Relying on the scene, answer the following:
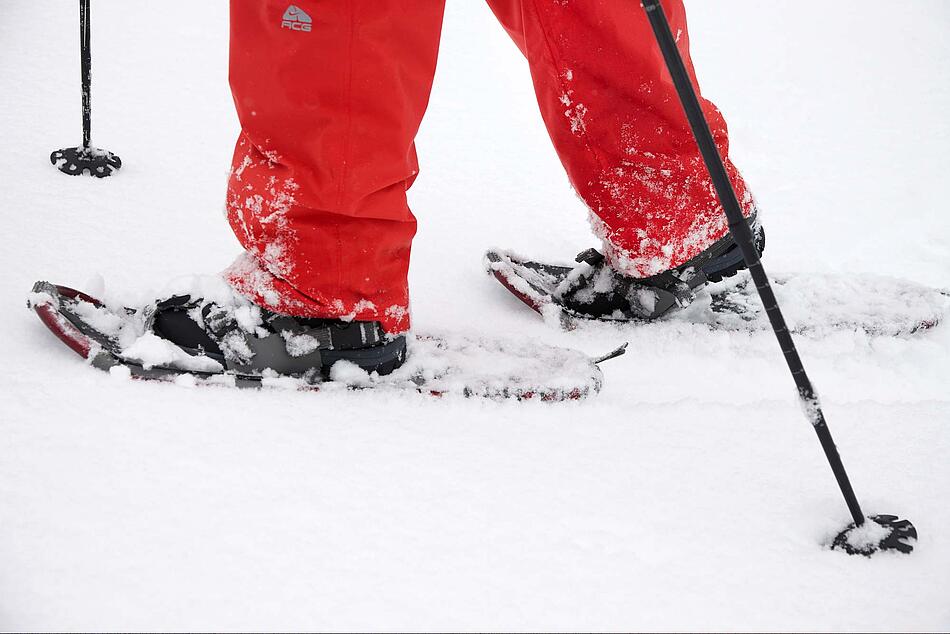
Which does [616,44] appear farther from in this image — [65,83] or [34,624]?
[65,83]

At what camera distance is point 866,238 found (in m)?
2.33

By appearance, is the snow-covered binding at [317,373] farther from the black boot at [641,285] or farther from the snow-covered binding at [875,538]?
the snow-covered binding at [875,538]

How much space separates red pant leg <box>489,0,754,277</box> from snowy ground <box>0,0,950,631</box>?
240mm

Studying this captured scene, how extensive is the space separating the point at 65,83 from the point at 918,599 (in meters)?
3.02

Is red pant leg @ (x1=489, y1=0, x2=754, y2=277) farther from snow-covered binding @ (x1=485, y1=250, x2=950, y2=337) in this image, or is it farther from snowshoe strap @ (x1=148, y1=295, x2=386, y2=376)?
snowshoe strap @ (x1=148, y1=295, x2=386, y2=376)

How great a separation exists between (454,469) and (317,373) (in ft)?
1.25

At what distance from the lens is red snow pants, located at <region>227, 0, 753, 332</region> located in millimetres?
1201

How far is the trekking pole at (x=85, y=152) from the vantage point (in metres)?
2.13

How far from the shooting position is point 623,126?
1601 mm

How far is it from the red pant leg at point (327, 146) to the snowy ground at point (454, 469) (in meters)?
0.22

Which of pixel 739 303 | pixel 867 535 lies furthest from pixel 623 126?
pixel 867 535

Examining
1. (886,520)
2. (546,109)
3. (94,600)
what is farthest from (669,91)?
(94,600)

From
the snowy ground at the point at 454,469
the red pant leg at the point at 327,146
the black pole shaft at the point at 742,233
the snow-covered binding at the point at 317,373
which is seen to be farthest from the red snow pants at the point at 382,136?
the black pole shaft at the point at 742,233

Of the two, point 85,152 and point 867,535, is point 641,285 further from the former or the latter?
point 85,152
